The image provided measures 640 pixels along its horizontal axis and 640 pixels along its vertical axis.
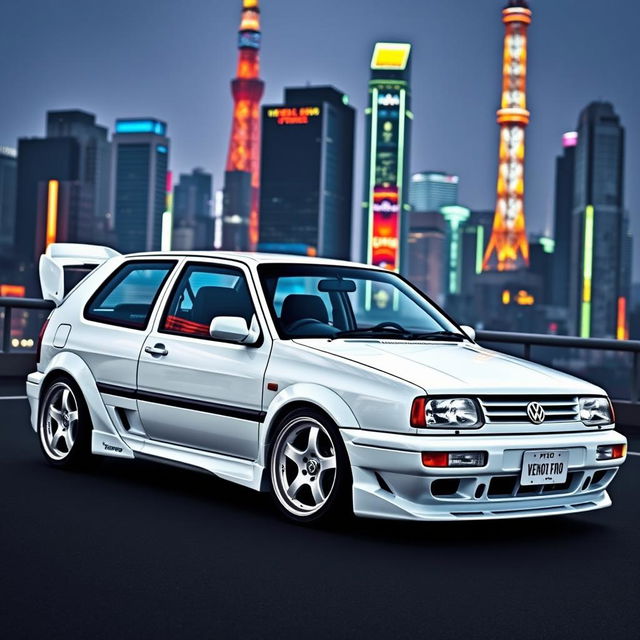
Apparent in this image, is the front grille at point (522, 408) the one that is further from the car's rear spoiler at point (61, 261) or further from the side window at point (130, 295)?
the car's rear spoiler at point (61, 261)

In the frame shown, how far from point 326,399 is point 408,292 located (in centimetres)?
177

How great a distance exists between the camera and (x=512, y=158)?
543 feet

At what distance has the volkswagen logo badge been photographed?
635 cm

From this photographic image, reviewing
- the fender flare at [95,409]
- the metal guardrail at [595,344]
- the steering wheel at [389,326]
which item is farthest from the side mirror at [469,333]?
the metal guardrail at [595,344]

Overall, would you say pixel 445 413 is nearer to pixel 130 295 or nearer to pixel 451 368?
pixel 451 368

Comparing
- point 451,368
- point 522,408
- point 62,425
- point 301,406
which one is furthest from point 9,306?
point 522,408

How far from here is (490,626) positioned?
473 centimetres

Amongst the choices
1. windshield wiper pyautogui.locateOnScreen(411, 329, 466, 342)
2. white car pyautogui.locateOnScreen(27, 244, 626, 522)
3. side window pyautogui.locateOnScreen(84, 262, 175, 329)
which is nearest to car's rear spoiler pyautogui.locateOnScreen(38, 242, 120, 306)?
→ white car pyautogui.locateOnScreen(27, 244, 626, 522)

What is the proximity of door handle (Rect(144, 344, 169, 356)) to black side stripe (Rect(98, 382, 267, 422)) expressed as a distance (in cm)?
24

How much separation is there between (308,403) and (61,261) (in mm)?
3224

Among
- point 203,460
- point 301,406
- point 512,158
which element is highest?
point 512,158

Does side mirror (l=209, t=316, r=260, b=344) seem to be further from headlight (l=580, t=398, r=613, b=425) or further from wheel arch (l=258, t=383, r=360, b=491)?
headlight (l=580, t=398, r=613, b=425)

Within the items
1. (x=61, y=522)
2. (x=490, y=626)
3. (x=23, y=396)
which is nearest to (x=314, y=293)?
(x=61, y=522)

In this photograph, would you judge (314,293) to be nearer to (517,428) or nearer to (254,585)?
(517,428)
